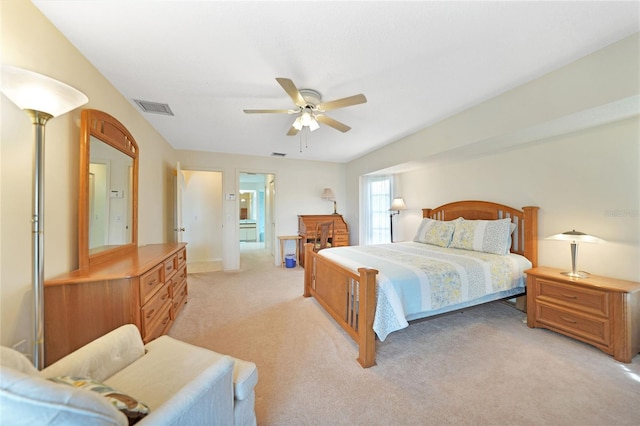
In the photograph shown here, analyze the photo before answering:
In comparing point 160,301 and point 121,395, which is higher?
point 121,395

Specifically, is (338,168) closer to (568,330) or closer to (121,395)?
(568,330)

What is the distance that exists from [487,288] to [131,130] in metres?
4.20

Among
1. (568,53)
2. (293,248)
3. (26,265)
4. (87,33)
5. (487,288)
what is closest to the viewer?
(26,265)

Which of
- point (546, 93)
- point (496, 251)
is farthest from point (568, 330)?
point (546, 93)

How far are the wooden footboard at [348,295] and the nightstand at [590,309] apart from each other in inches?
71.8

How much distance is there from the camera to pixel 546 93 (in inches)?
84.7

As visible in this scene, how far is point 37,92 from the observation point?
112cm

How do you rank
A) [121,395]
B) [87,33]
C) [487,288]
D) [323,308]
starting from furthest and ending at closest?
[323,308] → [487,288] → [87,33] → [121,395]

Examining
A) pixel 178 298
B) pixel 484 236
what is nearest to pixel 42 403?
pixel 178 298

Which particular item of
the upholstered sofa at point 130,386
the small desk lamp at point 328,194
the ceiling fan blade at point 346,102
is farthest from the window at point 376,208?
the upholstered sofa at point 130,386

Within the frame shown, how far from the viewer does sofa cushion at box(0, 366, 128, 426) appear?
51 cm

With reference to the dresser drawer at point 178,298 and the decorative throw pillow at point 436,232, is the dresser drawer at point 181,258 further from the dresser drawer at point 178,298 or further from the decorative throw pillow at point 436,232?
the decorative throw pillow at point 436,232

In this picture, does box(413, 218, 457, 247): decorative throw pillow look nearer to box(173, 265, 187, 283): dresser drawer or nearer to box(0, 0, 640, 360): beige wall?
box(0, 0, 640, 360): beige wall

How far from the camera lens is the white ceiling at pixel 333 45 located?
1.45 metres
